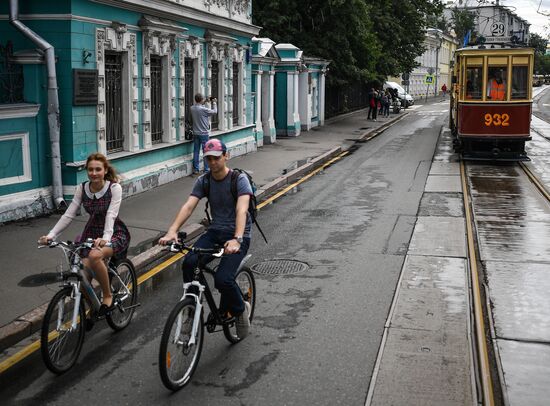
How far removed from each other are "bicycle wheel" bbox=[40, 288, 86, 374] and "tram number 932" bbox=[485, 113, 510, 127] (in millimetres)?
16985

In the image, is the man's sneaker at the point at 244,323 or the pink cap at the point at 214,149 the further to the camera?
the man's sneaker at the point at 244,323

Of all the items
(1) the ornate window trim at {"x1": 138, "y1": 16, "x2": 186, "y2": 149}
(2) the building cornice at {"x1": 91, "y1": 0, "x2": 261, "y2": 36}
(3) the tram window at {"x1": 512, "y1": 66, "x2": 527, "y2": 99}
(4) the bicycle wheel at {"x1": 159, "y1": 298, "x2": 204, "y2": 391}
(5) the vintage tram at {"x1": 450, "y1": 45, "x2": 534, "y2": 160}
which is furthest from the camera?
(3) the tram window at {"x1": 512, "y1": 66, "x2": 527, "y2": 99}

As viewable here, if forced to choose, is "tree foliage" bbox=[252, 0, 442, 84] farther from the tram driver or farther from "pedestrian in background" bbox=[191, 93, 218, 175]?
"pedestrian in background" bbox=[191, 93, 218, 175]

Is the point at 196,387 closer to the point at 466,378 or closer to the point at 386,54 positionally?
the point at 466,378

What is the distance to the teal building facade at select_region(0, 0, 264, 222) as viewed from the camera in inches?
479

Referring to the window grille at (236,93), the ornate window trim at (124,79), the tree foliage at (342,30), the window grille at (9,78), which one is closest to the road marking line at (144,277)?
the ornate window trim at (124,79)

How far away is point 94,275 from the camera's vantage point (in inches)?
255

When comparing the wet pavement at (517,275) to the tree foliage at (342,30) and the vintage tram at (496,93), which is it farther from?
the tree foliage at (342,30)

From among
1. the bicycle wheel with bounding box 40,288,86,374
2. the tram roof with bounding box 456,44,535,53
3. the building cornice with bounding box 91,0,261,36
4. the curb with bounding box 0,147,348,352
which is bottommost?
the curb with bounding box 0,147,348,352

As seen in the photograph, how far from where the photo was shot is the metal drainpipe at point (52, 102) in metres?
12.2

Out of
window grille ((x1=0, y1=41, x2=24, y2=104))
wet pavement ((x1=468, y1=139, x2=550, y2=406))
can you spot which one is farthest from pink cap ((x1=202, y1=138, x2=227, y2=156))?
window grille ((x1=0, y1=41, x2=24, y2=104))

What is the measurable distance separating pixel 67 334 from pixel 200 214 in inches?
286

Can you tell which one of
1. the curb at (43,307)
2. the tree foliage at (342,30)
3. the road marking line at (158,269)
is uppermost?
the tree foliage at (342,30)

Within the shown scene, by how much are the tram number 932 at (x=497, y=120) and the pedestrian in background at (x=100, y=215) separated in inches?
640
